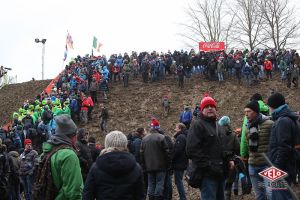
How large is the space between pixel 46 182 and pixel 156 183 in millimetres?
5168

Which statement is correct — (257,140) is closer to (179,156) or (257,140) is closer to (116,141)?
(116,141)

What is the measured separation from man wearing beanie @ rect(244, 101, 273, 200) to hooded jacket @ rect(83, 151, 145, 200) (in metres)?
2.73

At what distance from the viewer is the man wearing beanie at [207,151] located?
20.4 ft

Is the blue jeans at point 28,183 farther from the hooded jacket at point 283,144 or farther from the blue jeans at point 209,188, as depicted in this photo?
the hooded jacket at point 283,144

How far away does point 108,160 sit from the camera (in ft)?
16.7

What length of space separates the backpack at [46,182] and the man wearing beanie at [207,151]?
5.63 ft

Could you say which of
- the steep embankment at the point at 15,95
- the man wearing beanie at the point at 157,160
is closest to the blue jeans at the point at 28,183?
the man wearing beanie at the point at 157,160

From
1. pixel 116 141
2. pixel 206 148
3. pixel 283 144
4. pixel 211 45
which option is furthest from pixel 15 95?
pixel 116 141

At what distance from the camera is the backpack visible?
532cm

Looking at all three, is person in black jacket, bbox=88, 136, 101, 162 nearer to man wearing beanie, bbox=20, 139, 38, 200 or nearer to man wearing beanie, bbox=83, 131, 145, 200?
man wearing beanie, bbox=20, 139, 38, 200

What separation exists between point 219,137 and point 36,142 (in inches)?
573

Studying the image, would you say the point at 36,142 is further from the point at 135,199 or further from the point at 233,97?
the point at 135,199

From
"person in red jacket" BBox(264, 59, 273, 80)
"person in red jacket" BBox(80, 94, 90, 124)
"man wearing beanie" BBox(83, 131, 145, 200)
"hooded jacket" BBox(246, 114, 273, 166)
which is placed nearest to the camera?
"man wearing beanie" BBox(83, 131, 145, 200)

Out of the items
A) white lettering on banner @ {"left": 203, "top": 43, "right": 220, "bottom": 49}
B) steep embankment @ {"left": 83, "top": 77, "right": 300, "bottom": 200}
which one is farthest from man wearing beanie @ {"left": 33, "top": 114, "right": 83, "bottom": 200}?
white lettering on banner @ {"left": 203, "top": 43, "right": 220, "bottom": 49}
